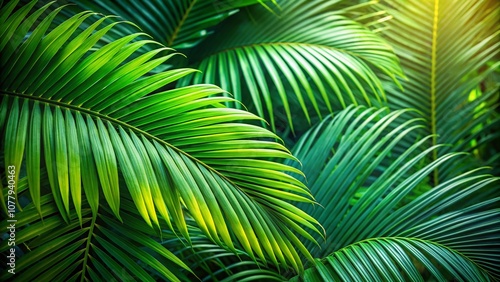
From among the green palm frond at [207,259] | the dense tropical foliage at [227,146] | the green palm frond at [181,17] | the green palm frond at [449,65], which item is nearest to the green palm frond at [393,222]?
the dense tropical foliage at [227,146]

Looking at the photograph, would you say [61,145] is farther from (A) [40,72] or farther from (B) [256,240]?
(B) [256,240]

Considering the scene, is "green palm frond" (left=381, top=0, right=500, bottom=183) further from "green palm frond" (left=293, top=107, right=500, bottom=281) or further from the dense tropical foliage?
"green palm frond" (left=293, top=107, right=500, bottom=281)

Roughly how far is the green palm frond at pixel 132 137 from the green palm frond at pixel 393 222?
15 centimetres

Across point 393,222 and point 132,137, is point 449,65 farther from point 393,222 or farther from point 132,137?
point 132,137

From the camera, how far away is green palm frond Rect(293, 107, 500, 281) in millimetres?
963

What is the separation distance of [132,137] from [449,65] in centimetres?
106

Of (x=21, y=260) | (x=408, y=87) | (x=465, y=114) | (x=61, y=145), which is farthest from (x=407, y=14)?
(x=21, y=260)

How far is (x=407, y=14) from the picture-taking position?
153cm

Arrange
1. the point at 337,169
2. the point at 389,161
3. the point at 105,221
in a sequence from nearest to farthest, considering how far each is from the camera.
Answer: the point at 105,221 → the point at 337,169 → the point at 389,161

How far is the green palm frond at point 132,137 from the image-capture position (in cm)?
78

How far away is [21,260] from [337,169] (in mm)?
679

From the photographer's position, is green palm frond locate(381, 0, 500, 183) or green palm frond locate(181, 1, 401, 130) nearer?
green palm frond locate(181, 1, 401, 130)

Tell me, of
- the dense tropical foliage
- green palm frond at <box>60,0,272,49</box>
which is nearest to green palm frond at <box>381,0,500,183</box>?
the dense tropical foliage

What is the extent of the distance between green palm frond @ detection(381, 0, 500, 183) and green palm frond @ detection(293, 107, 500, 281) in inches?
10.6
